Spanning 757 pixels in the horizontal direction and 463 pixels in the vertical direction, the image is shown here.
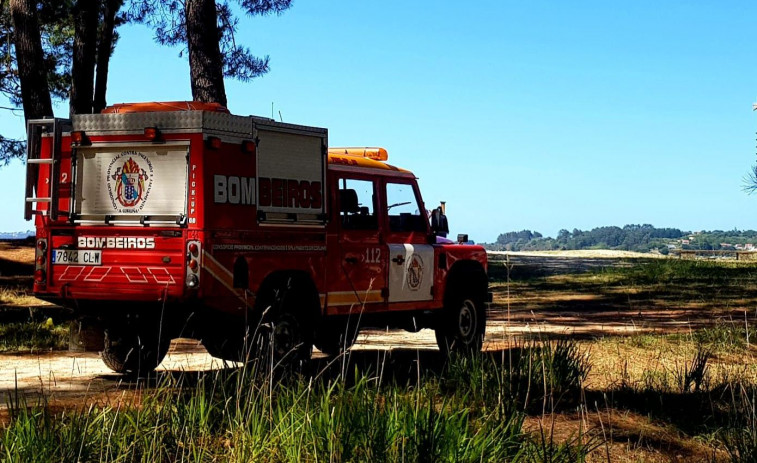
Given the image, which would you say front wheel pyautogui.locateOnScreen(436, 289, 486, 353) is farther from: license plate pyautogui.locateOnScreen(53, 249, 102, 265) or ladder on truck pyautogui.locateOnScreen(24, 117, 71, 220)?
ladder on truck pyautogui.locateOnScreen(24, 117, 71, 220)

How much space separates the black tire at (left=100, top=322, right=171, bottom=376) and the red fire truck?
17 mm

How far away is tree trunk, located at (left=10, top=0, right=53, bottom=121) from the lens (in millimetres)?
17391

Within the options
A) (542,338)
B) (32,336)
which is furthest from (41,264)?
(542,338)

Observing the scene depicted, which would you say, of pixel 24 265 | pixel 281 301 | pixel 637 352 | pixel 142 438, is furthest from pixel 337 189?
pixel 24 265

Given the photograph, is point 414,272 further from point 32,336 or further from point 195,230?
point 32,336

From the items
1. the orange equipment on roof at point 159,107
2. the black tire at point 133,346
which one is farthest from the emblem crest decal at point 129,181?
the black tire at point 133,346

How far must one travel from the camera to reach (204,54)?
17.8 meters

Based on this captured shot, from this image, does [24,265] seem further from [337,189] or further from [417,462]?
[417,462]

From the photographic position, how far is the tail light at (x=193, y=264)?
362 inches

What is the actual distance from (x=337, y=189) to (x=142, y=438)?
18.0ft

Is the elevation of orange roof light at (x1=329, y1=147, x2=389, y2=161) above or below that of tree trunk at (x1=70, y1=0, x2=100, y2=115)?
below

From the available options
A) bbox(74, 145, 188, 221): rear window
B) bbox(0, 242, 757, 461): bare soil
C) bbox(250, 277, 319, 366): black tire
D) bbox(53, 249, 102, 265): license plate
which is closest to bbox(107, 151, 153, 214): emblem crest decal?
bbox(74, 145, 188, 221): rear window

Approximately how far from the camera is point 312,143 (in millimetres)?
10492

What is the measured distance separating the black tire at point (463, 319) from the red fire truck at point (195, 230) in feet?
5.13
